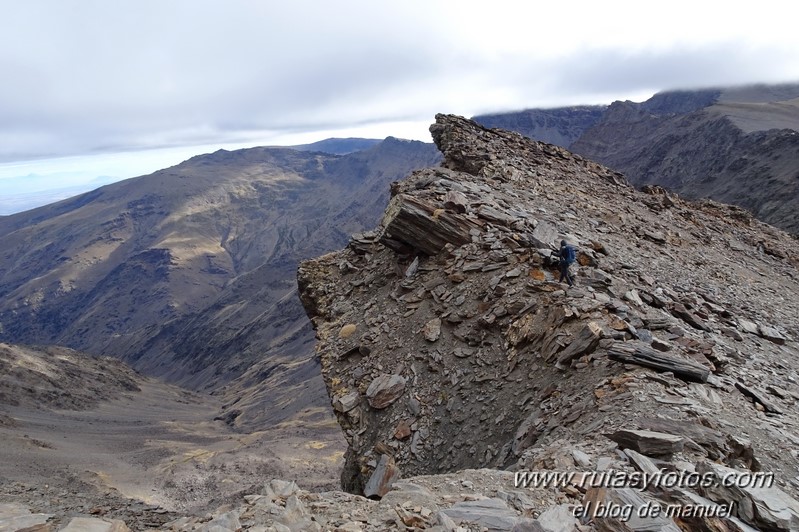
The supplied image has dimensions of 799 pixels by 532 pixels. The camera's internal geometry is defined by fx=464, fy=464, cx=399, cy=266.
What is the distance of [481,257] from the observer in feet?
58.4

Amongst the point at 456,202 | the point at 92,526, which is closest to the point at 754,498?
the point at 92,526

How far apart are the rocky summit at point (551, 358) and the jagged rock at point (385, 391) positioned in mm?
52

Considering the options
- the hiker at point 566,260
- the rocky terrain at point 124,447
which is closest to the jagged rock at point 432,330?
the hiker at point 566,260

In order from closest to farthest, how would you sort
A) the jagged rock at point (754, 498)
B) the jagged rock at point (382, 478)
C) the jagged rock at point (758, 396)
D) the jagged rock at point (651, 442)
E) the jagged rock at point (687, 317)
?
the jagged rock at point (754, 498) → the jagged rock at point (651, 442) → the jagged rock at point (758, 396) → the jagged rock at point (382, 478) → the jagged rock at point (687, 317)

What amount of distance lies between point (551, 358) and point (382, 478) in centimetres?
607

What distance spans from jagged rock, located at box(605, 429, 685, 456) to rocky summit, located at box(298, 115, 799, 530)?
0.10 feet

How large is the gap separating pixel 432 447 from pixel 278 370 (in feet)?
427

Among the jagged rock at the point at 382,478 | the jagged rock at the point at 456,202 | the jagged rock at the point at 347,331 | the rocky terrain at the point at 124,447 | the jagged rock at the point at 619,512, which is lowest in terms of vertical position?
the rocky terrain at the point at 124,447

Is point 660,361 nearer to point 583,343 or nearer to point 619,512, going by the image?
point 583,343

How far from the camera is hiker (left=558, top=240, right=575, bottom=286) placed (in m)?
15.1

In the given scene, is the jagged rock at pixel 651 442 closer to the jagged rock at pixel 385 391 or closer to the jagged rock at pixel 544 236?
the jagged rock at pixel 385 391

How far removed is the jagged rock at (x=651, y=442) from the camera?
8656 mm

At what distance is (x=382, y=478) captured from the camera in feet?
45.0

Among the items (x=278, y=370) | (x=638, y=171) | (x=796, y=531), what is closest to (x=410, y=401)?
(x=796, y=531)
